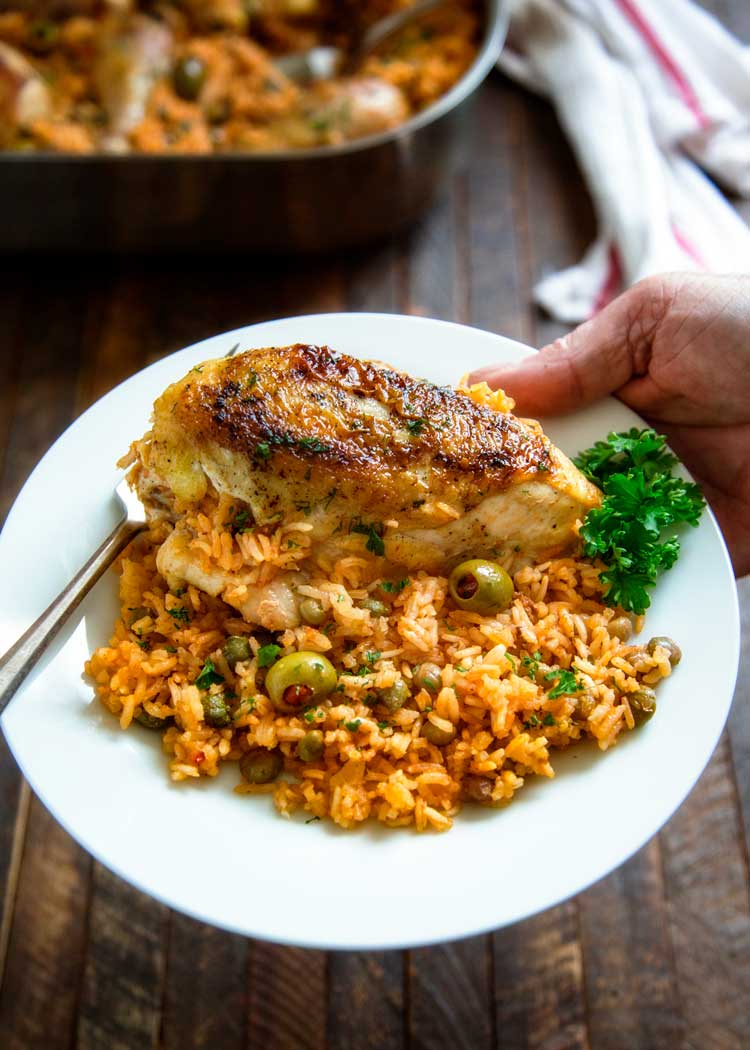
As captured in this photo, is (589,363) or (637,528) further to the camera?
(589,363)

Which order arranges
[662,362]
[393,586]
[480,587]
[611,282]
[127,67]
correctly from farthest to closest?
1. [611,282]
2. [127,67]
3. [662,362]
4. [393,586]
5. [480,587]

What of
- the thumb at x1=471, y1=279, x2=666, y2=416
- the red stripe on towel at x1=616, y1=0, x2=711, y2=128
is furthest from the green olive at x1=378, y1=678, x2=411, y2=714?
the red stripe on towel at x1=616, y1=0, x2=711, y2=128

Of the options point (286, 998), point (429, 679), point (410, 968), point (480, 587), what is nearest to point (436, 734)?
point (429, 679)

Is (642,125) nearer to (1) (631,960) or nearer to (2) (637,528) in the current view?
(2) (637,528)

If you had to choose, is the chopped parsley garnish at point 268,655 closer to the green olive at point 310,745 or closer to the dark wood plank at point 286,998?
the green olive at point 310,745

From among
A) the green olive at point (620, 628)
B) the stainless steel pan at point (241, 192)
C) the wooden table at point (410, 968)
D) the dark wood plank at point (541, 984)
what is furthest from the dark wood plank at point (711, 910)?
the stainless steel pan at point (241, 192)

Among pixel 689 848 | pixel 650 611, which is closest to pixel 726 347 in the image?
pixel 650 611
